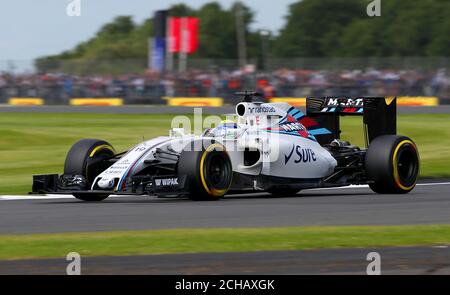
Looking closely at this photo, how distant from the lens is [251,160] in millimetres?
14859

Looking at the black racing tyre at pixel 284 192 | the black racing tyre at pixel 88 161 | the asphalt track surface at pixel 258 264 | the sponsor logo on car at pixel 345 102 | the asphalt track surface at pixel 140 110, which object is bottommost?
the black racing tyre at pixel 284 192

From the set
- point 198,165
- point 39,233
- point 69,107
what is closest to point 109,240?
point 39,233

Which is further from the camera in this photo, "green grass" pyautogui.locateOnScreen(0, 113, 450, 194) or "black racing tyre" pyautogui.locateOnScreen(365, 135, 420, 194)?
"green grass" pyautogui.locateOnScreen(0, 113, 450, 194)

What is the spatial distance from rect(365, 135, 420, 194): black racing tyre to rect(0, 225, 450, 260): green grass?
409 centimetres

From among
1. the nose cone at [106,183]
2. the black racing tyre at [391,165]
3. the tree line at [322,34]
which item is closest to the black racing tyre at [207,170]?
the nose cone at [106,183]

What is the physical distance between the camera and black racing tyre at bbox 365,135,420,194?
15.2 meters

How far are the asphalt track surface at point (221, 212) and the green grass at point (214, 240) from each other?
614mm

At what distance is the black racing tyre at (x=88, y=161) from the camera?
14461mm

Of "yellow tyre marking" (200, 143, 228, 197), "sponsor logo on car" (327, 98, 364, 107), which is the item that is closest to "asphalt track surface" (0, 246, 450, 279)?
"yellow tyre marking" (200, 143, 228, 197)

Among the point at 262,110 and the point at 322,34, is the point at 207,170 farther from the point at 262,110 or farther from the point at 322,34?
the point at 322,34

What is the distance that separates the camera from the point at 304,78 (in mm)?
44438

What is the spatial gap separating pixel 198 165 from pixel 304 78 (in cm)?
3126

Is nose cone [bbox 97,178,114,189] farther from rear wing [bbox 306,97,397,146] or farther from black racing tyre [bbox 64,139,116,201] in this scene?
rear wing [bbox 306,97,397,146]

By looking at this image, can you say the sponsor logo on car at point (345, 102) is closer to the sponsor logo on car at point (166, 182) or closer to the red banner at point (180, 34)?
the sponsor logo on car at point (166, 182)
